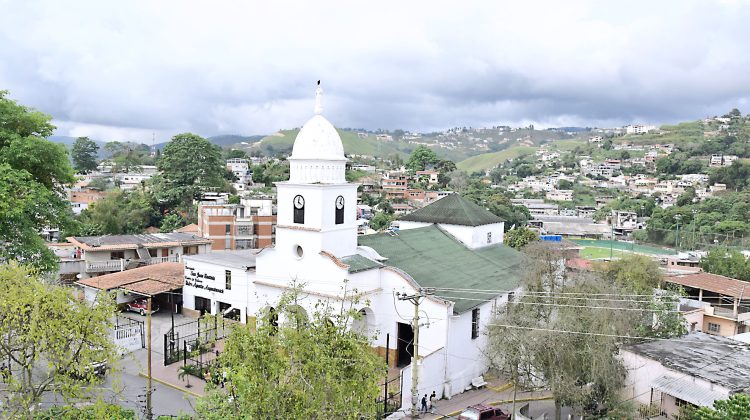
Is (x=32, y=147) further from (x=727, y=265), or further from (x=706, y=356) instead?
(x=727, y=265)

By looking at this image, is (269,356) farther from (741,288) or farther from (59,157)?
(741,288)

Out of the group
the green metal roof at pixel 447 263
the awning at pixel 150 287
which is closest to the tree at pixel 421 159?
the green metal roof at pixel 447 263

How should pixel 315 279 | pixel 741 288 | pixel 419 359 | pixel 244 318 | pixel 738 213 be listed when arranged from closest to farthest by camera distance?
pixel 419 359
pixel 315 279
pixel 244 318
pixel 741 288
pixel 738 213

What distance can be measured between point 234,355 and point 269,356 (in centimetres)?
79

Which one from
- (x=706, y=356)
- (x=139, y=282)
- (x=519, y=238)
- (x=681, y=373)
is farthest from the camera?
(x=519, y=238)

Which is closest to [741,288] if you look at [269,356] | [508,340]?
[508,340]

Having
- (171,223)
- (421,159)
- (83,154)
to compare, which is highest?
(421,159)

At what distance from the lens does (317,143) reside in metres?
26.2

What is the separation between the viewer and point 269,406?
11.0 m

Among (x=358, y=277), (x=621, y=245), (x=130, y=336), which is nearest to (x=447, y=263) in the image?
(x=358, y=277)

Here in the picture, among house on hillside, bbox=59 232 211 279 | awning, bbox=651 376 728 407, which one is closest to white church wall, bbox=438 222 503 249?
awning, bbox=651 376 728 407

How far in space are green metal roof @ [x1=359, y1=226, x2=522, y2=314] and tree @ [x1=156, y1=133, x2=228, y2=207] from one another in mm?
42878

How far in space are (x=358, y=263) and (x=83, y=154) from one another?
96.7 metres

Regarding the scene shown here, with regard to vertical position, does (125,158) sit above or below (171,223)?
above
